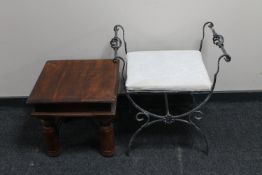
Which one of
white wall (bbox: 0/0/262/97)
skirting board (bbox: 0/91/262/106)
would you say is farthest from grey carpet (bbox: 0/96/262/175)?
white wall (bbox: 0/0/262/97)

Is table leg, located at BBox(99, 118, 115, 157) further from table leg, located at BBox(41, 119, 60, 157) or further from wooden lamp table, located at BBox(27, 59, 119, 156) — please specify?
table leg, located at BBox(41, 119, 60, 157)

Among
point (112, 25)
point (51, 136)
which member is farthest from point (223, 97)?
point (51, 136)

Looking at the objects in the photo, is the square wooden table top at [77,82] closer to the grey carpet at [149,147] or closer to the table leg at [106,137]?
the table leg at [106,137]

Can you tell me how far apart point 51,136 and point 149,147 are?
0.47 meters

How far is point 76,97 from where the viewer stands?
4.79 ft

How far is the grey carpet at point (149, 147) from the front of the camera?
62.4 inches

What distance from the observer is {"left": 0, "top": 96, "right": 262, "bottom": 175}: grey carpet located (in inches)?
62.4

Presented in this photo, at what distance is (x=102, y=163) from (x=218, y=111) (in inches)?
28.3

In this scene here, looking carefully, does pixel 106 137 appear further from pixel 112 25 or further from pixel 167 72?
pixel 112 25

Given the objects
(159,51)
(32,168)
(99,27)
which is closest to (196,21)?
(159,51)

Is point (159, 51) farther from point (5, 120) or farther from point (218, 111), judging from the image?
point (5, 120)

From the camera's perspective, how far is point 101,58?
1792 millimetres

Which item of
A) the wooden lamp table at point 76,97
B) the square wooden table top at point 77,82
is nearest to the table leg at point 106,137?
the wooden lamp table at point 76,97

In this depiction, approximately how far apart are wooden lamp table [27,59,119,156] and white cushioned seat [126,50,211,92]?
105mm
